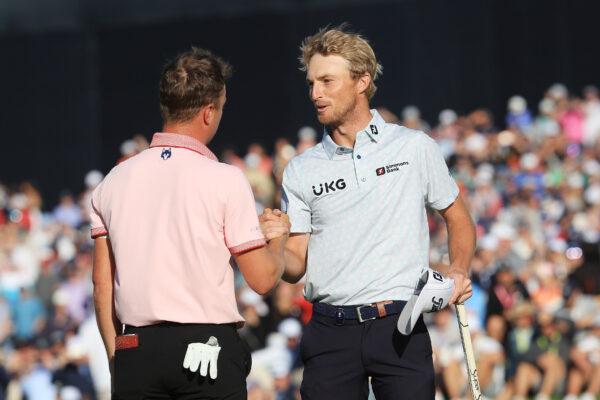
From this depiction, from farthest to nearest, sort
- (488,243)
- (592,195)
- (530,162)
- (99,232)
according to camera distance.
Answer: (530,162), (592,195), (488,243), (99,232)

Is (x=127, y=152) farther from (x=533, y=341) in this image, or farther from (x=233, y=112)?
(x=533, y=341)

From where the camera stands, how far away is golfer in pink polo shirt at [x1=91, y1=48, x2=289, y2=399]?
4816 mm

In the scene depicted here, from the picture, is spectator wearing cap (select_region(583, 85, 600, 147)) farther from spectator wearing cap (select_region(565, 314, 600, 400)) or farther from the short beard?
the short beard

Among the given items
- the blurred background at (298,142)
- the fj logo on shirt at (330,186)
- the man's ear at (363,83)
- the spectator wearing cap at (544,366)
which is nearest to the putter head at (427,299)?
the fj logo on shirt at (330,186)

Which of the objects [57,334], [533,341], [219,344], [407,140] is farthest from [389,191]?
[57,334]

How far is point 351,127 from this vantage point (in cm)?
591

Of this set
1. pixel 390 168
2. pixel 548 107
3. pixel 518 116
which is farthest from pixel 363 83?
pixel 518 116

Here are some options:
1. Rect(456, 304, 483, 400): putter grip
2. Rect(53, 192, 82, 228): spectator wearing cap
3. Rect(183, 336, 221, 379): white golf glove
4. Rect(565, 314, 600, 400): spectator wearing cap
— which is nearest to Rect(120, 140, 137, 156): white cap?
Rect(53, 192, 82, 228): spectator wearing cap

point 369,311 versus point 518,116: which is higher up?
point 518,116

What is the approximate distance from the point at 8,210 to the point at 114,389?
18447 mm

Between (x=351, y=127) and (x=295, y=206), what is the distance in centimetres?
44

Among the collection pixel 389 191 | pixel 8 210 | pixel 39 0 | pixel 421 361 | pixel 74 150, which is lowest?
pixel 421 361

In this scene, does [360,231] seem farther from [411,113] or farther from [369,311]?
[411,113]

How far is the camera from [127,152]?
23984mm
